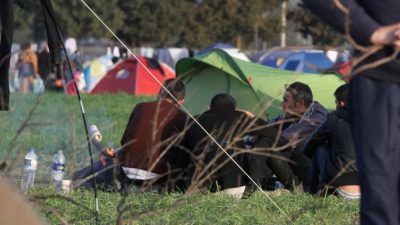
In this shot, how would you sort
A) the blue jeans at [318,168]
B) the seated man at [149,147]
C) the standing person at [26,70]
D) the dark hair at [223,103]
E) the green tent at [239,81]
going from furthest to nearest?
the standing person at [26,70] < the green tent at [239,81] < the dark hair at [223,103] < the blue jeans at [318,168] < the seated man at [149,147]

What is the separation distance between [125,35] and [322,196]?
50.5 metres

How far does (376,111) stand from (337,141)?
381 centimetres

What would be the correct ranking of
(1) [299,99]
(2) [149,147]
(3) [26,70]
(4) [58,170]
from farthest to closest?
(3) [26,70]
(1) [299,99]
(4) [58,170]
(2) [149,147]

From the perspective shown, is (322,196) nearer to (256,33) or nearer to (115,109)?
(115,109)

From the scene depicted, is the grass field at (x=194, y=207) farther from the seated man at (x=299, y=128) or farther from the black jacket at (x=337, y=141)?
the seated man at (x=299, y=128)

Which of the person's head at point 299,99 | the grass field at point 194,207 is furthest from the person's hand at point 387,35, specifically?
the person's head at point 299,99

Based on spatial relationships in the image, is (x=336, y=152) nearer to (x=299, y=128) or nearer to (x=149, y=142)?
(x=299, y=128)

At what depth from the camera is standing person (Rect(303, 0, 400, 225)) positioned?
11.7 ft

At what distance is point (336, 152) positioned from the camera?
742 cm

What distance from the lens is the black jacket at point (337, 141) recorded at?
733 centimetres

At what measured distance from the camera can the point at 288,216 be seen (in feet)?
20.9

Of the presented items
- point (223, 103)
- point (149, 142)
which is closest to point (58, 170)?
point (149, 142)

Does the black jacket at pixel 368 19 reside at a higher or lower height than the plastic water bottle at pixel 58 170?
higher

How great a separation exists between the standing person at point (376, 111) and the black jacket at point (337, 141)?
11.7ft
